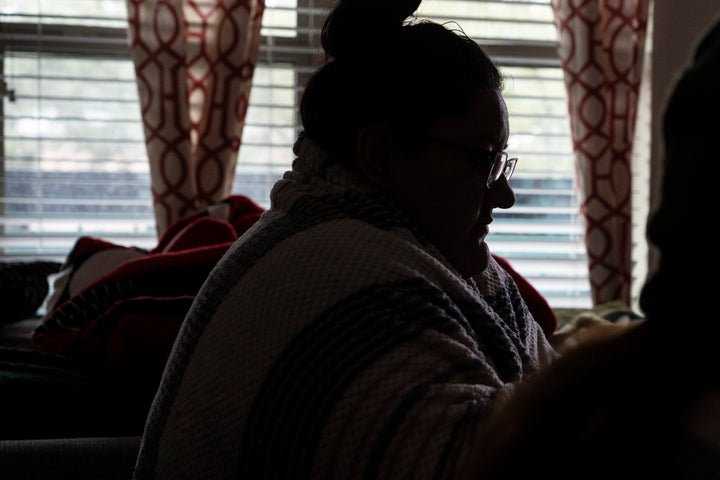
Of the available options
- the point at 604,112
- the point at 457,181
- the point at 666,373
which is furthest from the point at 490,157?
the point at 604,112

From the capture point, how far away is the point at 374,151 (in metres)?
1.10

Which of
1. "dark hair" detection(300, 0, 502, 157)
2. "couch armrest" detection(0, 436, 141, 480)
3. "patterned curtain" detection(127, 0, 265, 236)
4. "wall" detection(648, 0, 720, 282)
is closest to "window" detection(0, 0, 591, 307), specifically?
"patterned curtain" detection(127, 0, 265, 236)

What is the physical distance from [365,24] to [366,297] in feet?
1.38

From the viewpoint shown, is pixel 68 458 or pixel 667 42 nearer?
pixel 68 458

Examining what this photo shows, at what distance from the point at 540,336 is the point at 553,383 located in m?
0.96

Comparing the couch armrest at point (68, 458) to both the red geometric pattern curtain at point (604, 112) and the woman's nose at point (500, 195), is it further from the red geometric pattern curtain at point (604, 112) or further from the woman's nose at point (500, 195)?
the red geometric pattern curtain at point (604, 112)

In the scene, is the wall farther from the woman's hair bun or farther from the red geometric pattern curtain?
the woman's hair bun

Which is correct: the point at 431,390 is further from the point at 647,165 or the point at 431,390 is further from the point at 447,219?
the point at 647,165

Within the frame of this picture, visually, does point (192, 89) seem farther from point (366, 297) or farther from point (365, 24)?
point (366, 297)

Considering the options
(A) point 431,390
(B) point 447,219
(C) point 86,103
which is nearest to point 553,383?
(A) point 431,390

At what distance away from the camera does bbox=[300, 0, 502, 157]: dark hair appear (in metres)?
1.10

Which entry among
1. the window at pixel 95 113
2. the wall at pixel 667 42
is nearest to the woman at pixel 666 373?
the window at pixel 95 113

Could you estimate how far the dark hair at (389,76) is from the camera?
3.62ft

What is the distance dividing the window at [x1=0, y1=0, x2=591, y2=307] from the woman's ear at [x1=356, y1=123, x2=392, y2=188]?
6.79 feet
